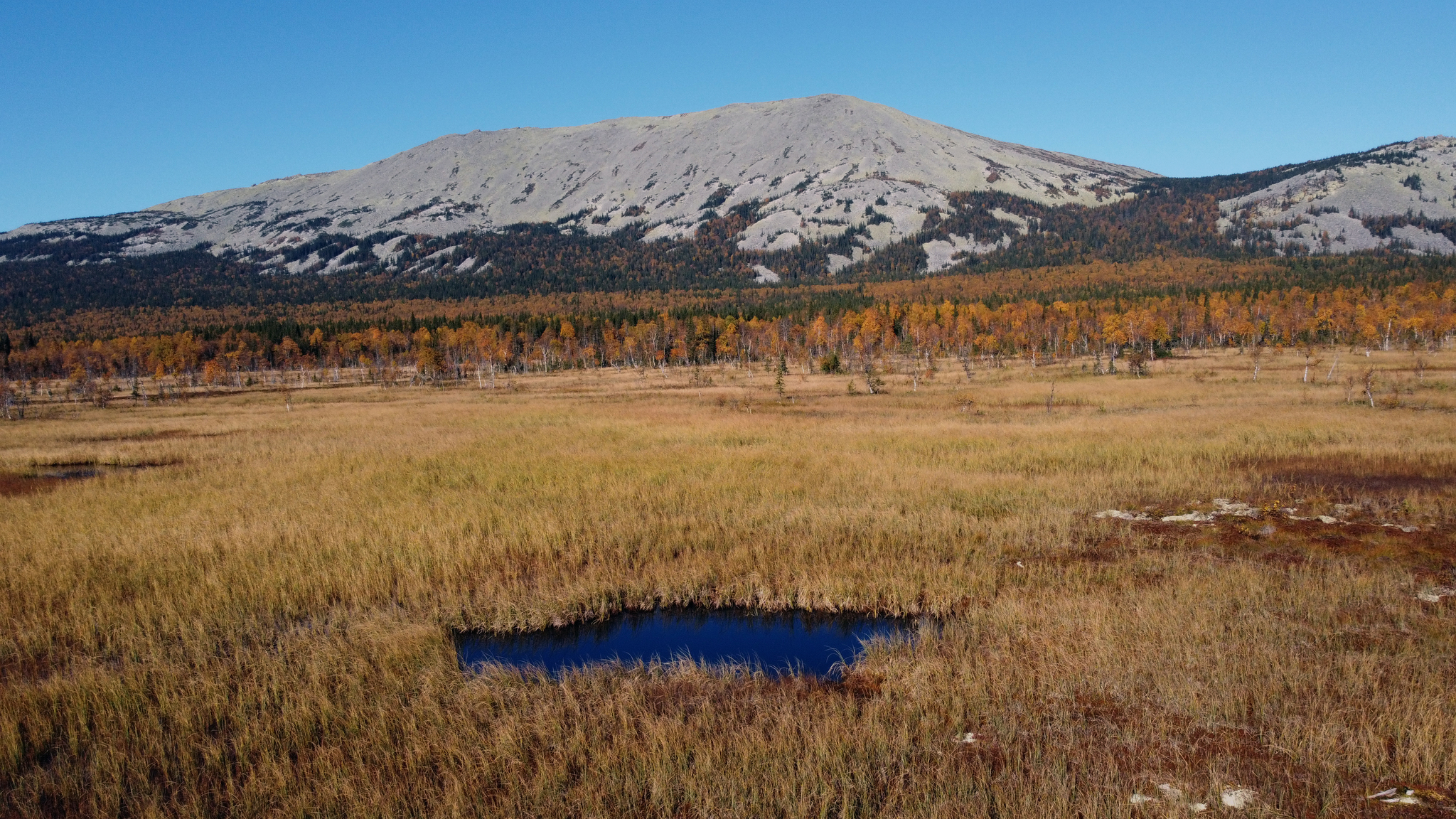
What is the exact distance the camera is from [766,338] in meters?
134

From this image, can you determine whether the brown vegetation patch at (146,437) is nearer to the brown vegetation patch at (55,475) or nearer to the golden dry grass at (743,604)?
the brown vegetation patch at (55,475)

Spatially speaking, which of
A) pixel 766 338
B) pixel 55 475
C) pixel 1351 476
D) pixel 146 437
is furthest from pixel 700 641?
pixel 766 338

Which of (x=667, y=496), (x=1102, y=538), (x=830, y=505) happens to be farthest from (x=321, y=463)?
(x=1102, y=538)

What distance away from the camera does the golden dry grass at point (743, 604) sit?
21.3 ft

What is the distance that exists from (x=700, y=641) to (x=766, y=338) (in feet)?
408

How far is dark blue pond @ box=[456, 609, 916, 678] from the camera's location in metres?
10.2

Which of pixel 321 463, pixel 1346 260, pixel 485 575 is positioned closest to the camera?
pixel 485 575

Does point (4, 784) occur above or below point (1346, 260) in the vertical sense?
below

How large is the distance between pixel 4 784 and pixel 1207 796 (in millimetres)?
11865

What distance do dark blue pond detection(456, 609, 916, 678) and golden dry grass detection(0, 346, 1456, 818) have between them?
1.42 ft

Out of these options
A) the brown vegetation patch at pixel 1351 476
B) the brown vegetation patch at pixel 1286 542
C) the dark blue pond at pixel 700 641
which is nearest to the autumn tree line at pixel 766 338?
the brown vegetation patch at pixel 1351 476

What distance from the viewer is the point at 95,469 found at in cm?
2834

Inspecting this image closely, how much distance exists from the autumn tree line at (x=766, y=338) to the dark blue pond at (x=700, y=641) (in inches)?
3318

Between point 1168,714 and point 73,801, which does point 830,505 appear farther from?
point 73,801
